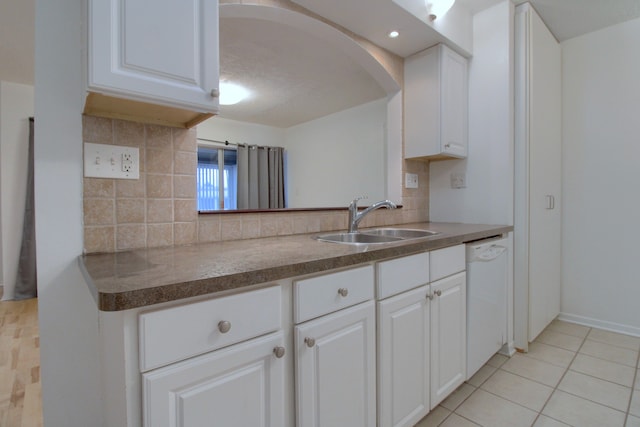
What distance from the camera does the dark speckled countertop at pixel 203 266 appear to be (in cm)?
63

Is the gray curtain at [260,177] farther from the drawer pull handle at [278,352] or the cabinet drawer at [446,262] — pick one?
the drawer pull handle at [278,352]

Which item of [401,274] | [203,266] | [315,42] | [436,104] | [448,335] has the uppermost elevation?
[315,42]

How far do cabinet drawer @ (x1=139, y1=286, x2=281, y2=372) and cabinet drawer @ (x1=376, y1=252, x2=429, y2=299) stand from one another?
443 mm

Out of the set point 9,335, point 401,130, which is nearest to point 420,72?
point 401,130

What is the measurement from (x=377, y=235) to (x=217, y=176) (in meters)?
3.39

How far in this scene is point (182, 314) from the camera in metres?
0.68

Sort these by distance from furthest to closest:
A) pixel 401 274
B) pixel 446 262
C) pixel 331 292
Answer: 1. pixel 446 262
2. pixel 401 274
3. pixel 331 292

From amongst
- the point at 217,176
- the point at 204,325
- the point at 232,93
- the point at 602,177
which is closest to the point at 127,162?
the point at 204,325

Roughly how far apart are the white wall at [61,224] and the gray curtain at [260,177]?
11.9ft

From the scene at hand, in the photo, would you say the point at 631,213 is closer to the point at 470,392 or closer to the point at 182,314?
the point at 470,392

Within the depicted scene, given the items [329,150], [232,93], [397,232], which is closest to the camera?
[397,232]

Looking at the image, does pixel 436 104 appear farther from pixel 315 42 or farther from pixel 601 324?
pixel 601 324

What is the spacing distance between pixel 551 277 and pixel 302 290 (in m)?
2.38

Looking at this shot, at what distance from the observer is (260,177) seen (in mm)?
4828
